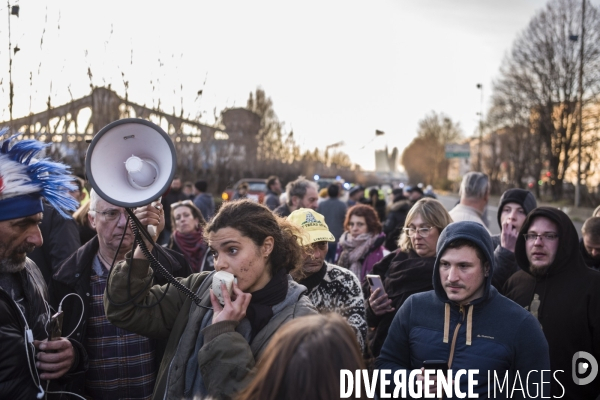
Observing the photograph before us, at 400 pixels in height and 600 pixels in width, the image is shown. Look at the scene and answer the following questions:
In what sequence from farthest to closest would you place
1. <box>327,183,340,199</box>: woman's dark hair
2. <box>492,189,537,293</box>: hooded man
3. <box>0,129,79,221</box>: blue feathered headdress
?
1. <box>327,183,340,199</box>: woman's dark hair
2. <box>492,189,537,293</box>: hooded man
3. <box>0,129,79,221</box>: blue feathered headdress

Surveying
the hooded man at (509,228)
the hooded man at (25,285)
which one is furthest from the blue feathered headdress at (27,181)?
the hooded man at (509,228)

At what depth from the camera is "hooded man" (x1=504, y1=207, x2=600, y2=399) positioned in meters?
3.71

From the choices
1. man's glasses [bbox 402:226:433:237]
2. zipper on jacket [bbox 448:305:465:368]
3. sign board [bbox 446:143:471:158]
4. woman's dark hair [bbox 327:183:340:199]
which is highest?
sign board [bbox 446:143:471:158]

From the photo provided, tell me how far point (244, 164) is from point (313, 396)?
24562 mm

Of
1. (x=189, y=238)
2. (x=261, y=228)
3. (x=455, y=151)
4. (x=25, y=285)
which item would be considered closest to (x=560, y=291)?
(x=261, y=228)

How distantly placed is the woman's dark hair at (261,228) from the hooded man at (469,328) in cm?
75

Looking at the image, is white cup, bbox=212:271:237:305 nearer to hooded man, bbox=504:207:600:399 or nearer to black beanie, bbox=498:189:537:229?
hooded man, bbox=504:207:600:399

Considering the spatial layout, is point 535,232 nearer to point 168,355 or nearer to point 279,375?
point 168,355

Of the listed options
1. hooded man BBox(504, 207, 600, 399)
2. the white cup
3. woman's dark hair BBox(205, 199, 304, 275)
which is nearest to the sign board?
hooded man BBox(504, 207, 600, 399)

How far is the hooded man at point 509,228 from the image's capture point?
483cm

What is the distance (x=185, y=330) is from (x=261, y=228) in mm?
537

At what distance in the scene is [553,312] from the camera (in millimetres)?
3812

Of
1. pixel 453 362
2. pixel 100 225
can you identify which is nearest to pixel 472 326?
pixel 453 362

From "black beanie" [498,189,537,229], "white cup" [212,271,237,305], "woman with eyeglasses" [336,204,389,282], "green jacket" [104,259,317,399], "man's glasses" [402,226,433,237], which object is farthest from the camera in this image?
"woman with eyeglasses" [336,204,389,282]
